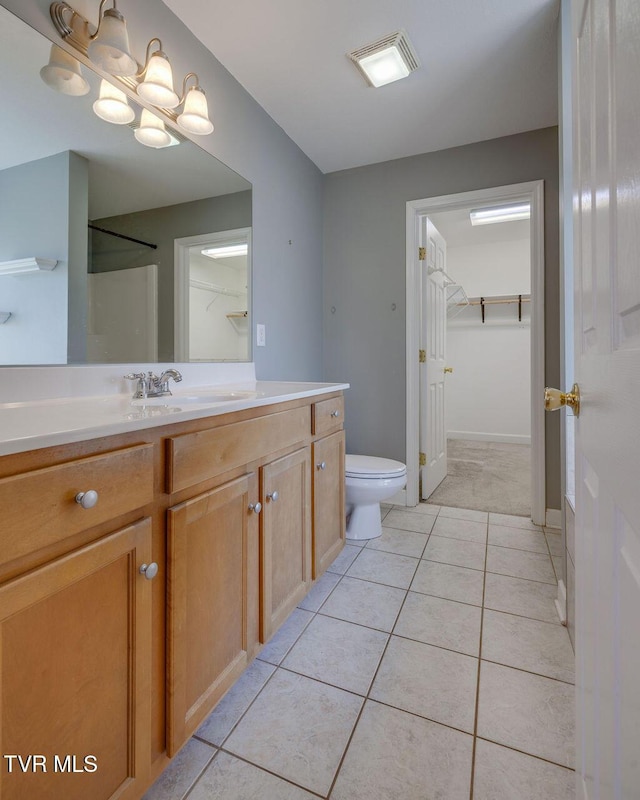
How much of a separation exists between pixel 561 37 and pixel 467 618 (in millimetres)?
2278

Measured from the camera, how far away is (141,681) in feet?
2.58

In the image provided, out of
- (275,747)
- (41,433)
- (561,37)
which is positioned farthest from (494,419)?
(41,433)

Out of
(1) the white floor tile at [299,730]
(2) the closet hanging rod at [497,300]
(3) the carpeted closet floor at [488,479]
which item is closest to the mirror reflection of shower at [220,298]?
(1) the white floor tile at [299,730]

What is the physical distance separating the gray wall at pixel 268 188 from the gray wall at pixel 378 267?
5.5 inches

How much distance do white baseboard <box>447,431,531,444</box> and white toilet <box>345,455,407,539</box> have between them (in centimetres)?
297

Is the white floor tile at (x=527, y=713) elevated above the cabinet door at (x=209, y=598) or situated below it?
below

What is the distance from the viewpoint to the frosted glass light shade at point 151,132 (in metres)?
1.42

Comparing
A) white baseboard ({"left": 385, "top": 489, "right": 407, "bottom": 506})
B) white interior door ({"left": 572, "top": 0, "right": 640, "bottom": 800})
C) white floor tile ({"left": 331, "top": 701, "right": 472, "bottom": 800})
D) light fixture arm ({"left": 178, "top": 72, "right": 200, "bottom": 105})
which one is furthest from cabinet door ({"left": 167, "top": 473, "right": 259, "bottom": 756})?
white baseboard ({"left": 385, "top": 489, "right": 407, "bottom": 506})

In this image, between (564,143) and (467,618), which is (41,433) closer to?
(467,618)

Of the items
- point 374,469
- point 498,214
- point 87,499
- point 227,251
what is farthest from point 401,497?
point 498,214

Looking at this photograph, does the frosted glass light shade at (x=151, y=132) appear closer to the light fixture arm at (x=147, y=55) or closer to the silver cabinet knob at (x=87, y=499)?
the light fixture arm at (x=147, y=55)

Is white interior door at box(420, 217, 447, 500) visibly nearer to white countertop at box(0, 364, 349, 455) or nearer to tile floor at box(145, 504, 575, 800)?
tile floor at box(145, 504, 575, 800)

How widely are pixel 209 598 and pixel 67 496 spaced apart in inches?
19.2

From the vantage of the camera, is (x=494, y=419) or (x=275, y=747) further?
(x=494, y=419)
